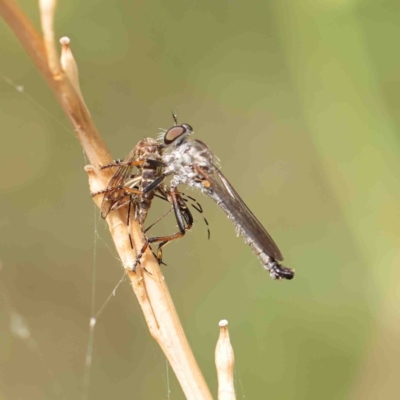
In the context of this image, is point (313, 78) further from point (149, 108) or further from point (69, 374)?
point (69, 374)

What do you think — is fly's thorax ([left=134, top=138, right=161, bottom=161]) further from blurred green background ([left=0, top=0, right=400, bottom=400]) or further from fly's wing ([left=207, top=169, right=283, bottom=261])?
blurred green background ([left=0, top=0, right=400, bottom=400])

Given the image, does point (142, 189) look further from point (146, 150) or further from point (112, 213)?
point (112, 213)

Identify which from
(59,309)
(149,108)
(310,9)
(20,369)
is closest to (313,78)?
(310,9)

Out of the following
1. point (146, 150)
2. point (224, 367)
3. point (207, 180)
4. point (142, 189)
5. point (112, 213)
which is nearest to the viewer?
point (224, 367)

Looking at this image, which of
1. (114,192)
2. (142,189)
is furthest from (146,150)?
(114,192)

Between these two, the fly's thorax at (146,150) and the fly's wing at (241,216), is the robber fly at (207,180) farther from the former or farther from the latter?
the fly's thorax at (146,150)
